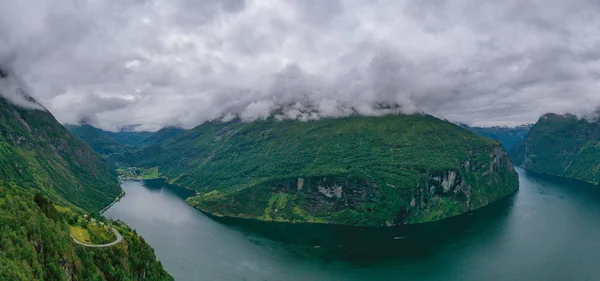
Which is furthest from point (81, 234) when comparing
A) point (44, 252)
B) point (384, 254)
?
point (384, 254)

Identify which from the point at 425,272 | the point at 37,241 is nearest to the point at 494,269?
the point at 425,272

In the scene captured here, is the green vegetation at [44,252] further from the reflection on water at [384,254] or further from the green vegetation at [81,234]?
the reflection on water at [384,254]

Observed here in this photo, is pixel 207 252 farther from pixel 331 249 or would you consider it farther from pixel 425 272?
pixel 425 272

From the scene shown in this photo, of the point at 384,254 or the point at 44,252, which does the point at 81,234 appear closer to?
the point at 44,252

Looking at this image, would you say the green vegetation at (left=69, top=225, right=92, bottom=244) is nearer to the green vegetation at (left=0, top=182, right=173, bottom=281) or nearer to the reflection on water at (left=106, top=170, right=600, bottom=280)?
the green vegetation at (left=0, top=182, right=173, bottom=281)

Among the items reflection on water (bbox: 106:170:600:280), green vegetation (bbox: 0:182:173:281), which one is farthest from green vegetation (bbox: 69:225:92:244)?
reflection on water (bbox: 106:170:600:280)

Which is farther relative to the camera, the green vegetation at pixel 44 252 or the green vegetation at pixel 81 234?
the green vegetation at pixel 81 234

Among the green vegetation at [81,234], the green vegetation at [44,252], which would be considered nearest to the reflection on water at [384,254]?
the green vegetation at [81,234]

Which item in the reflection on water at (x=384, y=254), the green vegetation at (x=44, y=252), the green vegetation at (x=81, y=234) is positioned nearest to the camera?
the green vegetation at (x=44, y=252)

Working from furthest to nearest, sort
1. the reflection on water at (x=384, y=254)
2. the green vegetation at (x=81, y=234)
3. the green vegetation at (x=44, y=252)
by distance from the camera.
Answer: the reflection on water at (x=384, y=254)
the green vegetation at (x=81, y=234)
the green vegetation at (x=44, y=252)
